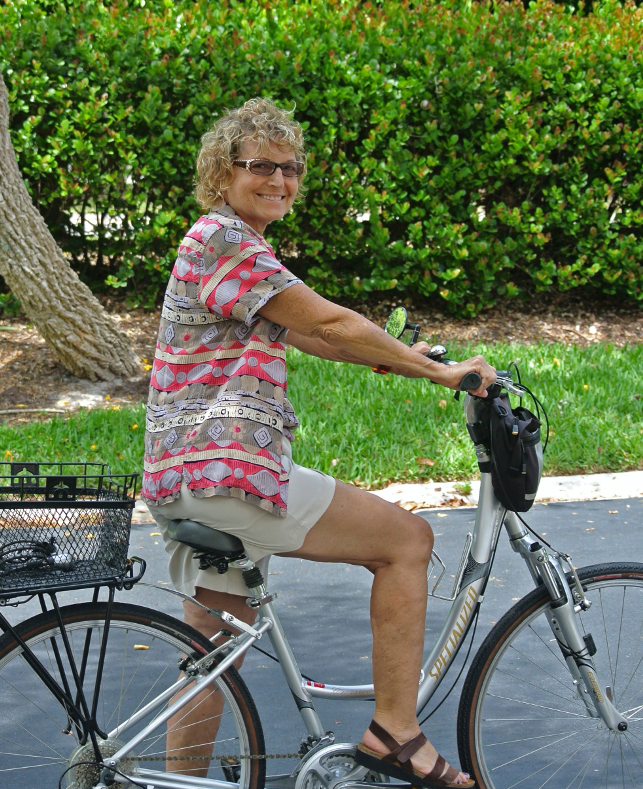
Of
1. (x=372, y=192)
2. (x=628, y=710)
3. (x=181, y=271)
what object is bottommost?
(x=628, y=710)

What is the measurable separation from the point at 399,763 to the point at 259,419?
994 mm

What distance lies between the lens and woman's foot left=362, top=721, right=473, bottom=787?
2.60 m

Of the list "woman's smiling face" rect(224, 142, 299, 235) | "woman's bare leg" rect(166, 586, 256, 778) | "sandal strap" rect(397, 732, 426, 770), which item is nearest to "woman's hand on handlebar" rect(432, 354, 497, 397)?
"woman's smiling face" rect(224, 142, 299, 235)

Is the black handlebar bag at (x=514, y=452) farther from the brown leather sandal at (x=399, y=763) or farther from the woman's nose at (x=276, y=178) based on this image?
the woman's nose at (x=276, y=178)

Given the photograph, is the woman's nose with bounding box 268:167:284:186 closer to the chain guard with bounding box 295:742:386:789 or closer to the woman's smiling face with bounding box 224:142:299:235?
the woman's smiling face with bounding box 224:142:299:235

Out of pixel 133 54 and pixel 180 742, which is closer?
pixel 180 742

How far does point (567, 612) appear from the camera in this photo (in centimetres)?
269

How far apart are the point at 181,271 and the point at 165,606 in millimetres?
2385

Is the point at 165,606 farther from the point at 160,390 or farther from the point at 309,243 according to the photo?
the point at 309,243

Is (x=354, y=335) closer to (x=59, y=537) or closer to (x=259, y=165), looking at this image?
(x=259, y=165)

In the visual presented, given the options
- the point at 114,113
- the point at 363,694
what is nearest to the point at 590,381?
the point at 114,113

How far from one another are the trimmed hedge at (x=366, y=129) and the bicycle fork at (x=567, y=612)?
6.10 meters

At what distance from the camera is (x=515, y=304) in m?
9.79

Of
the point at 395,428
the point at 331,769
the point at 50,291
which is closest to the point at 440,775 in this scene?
the point at 331,769
